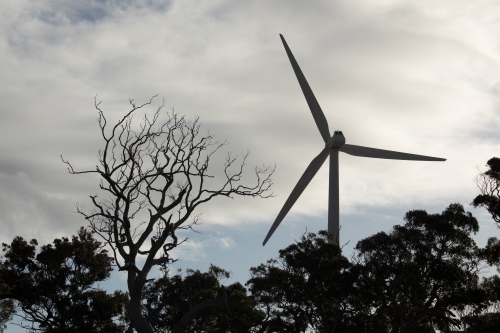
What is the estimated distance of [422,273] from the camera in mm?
41062

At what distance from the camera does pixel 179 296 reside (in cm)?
5347

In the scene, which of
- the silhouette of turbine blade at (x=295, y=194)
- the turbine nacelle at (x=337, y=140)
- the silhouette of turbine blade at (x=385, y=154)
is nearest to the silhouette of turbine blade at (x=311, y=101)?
the turbine nacelle at (x=337, y=140)

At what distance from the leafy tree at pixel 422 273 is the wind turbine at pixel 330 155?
5.39m

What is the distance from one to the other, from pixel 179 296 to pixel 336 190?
16767mm

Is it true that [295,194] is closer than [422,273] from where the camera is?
No

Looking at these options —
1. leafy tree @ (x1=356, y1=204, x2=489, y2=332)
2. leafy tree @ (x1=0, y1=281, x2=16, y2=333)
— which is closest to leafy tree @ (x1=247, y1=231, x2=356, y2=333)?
leafy tree @ (x1=356, y1=204, x2=489, y2=332)

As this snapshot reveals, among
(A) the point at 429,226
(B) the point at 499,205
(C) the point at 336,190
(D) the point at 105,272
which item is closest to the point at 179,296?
(D) the point at 105,272

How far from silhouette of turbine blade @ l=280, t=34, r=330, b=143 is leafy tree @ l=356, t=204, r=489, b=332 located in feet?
36.5

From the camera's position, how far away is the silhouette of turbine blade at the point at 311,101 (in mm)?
49469

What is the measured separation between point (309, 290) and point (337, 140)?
1302 cm

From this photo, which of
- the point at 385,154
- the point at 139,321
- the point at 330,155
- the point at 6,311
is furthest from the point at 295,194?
the point at 139,321

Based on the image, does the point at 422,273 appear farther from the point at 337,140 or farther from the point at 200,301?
the point at 200,301

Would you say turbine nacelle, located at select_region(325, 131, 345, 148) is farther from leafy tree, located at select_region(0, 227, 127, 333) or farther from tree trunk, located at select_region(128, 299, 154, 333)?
tree trunk, located at select_region(128, 299, 154, 333)

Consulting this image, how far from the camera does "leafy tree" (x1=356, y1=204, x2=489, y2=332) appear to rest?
39469 millimetres
